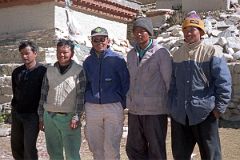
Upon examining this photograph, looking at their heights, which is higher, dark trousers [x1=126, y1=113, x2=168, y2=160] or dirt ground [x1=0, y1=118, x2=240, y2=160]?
dark trousers [x1=126, y1=113, x2=168, y2=160]

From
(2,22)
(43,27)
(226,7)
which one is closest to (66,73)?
(43,27)

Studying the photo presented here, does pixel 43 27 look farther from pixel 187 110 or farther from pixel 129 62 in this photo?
pixel 187 110

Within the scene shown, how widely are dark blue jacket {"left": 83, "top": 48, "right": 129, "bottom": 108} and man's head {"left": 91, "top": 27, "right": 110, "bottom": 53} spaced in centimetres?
7

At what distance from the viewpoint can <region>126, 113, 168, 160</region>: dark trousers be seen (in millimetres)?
4418

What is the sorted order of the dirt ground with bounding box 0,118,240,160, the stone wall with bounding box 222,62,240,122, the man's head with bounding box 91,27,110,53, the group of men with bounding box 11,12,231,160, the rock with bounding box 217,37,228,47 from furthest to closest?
1. the rock with bounding box 217,37,228,47
2. the stone wall with bounding box 222,62,240,122
3. the dirt ground with bounding box 0,118,240,160
4. the man's head with bounding box 91,27,110,53
5. the group of men with bounding box 11,12,231,160

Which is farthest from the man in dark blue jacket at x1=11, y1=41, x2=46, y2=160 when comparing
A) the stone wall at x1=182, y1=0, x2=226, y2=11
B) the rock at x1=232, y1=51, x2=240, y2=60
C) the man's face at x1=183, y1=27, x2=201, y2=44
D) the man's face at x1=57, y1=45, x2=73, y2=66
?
the stone wall at x1=182, y1=0, x2=226, y2=11

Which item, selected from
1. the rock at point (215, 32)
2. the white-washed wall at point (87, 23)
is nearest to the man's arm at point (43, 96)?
the white-washed wall at point (87, 23)

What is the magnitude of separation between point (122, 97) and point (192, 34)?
1033 mm

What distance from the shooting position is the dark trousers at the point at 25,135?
469 centimetres

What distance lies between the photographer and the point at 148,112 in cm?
443

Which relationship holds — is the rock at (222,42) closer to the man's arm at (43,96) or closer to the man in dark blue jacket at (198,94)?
the man in dark blue jacket at (198,94)

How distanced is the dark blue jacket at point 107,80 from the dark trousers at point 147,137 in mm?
292

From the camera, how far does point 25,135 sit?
15.5 ft

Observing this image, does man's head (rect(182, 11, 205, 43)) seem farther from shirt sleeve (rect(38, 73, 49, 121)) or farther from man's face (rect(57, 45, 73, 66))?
shirt sleeve (rect(38, 73, 49, 121))
